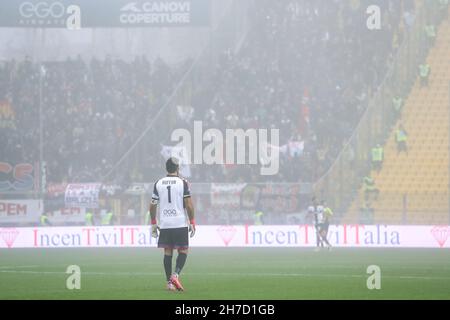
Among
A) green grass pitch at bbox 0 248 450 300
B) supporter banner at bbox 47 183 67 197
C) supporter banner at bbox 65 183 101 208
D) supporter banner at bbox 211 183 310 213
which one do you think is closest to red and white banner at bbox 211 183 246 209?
supporter banner at bbox 211 183 310 213

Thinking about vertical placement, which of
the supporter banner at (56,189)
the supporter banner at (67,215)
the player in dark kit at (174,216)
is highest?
the supporter banner at (56,189)

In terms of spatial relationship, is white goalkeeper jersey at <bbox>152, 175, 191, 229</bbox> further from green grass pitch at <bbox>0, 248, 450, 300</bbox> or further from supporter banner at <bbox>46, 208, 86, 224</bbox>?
supporter banner at <bbox>46, 208, 86, 224</bbox>

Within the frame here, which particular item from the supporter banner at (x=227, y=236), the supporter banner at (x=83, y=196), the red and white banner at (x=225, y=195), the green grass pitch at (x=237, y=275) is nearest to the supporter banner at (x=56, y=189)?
the supporter banner at (x=83, y=196)

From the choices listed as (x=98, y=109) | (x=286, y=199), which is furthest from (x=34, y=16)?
(x=286, y=199)

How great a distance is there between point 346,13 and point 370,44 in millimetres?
1919

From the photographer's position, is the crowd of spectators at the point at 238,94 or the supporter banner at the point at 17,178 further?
the crowd of spectators at the point at 238,94

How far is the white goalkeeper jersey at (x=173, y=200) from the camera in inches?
552

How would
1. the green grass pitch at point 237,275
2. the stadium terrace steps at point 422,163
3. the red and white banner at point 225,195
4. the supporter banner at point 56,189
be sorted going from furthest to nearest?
the supporter banner at point 56,189
the red and white banner at point 225,195
the stadium terrace steps at point 422,163
the green grass pitch at point 237,275

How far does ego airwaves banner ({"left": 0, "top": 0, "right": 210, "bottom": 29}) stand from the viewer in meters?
37.5

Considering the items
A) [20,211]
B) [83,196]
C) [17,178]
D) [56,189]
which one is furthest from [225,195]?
[17,178]

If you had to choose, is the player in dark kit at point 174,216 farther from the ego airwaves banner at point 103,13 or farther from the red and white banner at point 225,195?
the ego airwaves banner at point 103,13

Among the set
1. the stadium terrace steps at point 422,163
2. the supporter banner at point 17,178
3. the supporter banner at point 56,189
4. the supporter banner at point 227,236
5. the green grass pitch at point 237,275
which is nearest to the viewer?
the green grass pitch at point 237,275

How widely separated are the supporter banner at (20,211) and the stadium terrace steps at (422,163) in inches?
413
